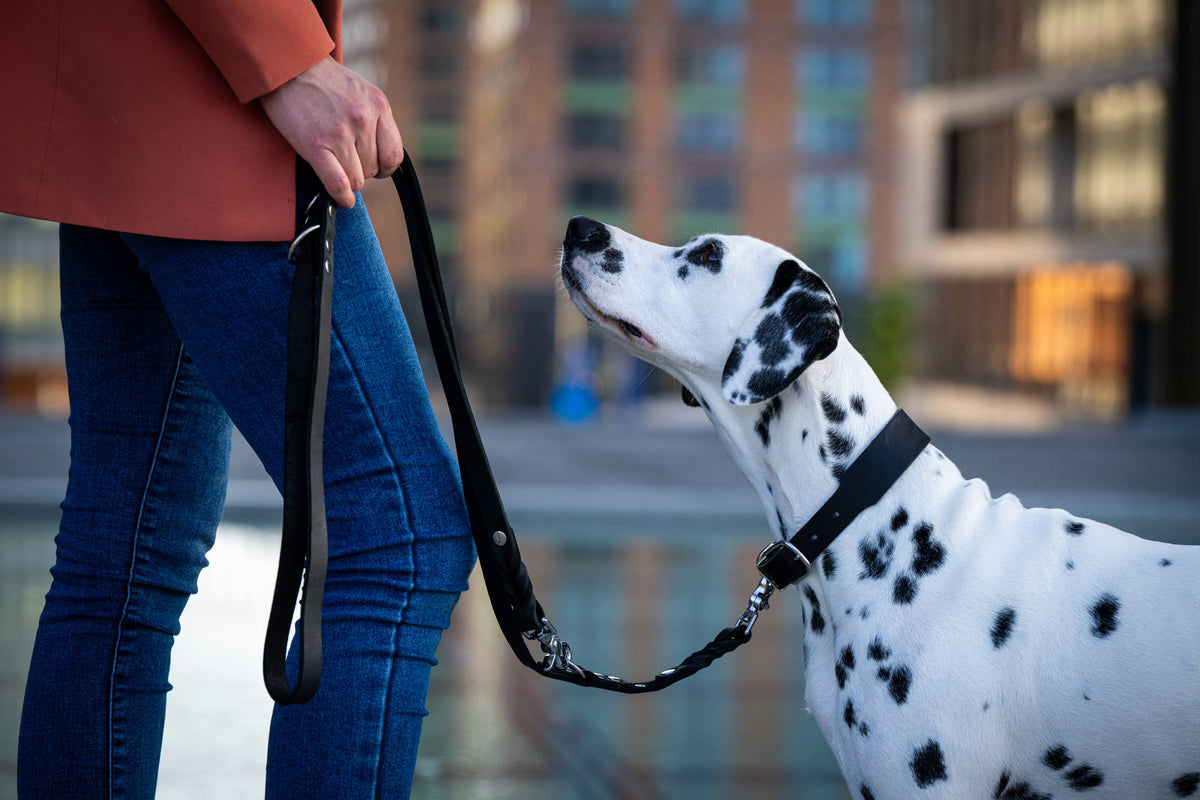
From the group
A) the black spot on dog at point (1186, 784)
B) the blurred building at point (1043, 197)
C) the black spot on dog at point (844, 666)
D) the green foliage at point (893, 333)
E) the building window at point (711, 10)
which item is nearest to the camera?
the black spot on dog at point (1186, 784)

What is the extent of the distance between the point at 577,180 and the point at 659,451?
50.3 m

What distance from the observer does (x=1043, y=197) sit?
3294cm

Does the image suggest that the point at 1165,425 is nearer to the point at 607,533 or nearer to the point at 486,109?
the point at 607,533

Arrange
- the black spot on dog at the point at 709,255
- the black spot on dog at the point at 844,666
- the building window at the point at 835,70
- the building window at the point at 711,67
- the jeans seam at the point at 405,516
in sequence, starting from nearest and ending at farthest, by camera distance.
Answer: the jeans seam at the point at 405,516 → the black spot on dog at the point at 844,666 → the black spot on dog at the point at 709,255 → the building window at the point at 711,67 → the building window at the point at 835,70

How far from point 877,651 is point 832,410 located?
0.44 metres

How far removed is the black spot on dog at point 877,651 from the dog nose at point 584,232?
0.93 meters

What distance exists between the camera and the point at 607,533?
8148 millimetres

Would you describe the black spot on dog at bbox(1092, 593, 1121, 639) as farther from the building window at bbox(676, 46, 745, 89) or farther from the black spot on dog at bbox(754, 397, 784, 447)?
the building window at bbox(676, 46, 745, 89)

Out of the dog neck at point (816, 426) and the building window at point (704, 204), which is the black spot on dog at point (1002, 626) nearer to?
the dog neck at point (816, 426)

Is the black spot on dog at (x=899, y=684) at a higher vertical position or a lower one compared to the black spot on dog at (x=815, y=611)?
lower

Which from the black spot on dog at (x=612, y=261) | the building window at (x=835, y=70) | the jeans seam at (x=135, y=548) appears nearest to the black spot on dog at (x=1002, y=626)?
the black spot on dog at (x=612, y=261)

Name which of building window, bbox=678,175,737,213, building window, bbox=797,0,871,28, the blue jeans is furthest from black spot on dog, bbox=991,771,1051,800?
building window, bbox=797,0,871,28

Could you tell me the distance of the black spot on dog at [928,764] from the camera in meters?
2.12

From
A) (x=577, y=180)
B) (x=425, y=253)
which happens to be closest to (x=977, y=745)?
(x=425, y=253)
